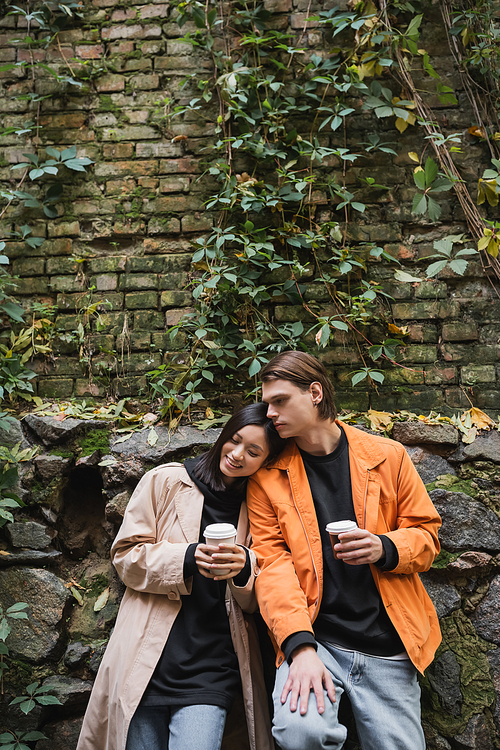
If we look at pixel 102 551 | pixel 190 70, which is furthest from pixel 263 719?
pixel 190 70

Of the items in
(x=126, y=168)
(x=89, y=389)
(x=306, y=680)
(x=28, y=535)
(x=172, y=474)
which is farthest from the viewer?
(x=126, y=168)

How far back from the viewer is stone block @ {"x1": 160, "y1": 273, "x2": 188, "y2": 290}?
102 inches

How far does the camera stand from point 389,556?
5.38ft

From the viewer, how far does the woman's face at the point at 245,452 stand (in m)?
1.82

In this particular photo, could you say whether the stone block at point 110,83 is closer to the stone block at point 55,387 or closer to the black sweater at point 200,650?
the stone block at point 55,387

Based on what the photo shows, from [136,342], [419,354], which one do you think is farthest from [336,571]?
[136,342]

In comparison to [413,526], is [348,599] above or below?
below

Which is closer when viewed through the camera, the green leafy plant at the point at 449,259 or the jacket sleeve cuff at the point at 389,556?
the jacket sleeve cuff at the point at 389,556

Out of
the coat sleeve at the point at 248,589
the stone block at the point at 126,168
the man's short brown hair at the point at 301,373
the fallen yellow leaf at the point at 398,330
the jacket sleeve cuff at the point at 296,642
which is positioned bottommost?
the jacket sleeve cuff at the point at 296,642

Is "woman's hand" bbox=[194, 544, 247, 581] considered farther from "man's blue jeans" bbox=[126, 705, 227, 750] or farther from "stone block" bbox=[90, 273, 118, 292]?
"stone block" bbox=[90, 273, 118, 292]

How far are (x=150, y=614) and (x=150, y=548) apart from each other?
24 centimetres

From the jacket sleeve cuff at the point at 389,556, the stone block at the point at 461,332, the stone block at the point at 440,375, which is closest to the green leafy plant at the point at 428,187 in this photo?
the stone block at the point at 461,332

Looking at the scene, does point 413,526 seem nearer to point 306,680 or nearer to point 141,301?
point 306,680

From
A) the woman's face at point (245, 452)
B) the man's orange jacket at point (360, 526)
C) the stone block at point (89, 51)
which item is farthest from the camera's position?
the stone block at point (89, 51)
